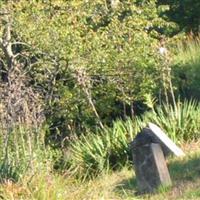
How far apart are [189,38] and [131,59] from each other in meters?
4.32

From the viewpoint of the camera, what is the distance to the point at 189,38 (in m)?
17.2

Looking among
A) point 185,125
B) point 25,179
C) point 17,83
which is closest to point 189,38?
point 185,125

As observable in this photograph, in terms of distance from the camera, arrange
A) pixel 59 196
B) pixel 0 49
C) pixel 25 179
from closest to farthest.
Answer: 1. pixel 59 196
2. pixel 25 179
3. pixel 0 49

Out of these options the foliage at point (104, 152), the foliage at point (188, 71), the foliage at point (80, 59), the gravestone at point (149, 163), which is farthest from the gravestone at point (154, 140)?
the foliage at point (188, 71)

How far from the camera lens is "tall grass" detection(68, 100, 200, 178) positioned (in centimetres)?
1104

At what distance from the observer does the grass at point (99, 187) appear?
729 cm

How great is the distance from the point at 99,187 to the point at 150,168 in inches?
27.9

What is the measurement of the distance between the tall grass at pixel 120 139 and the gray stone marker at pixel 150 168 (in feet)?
7.56

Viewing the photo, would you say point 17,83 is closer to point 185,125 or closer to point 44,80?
point 185,125

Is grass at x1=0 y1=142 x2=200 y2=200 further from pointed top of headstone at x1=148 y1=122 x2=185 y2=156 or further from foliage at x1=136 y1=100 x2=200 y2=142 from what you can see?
foliage at x1=136 y1=100 x2=200 y2=142

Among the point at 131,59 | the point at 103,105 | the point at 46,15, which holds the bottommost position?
the point at 103,105

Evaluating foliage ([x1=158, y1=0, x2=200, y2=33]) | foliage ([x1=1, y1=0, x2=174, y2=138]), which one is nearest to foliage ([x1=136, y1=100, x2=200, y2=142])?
foliage ([x1=1, y1=0, x2=174, y2=138])

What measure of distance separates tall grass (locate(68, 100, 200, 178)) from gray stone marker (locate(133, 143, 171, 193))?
2305mm

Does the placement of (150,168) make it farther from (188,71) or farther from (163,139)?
(188,71)
